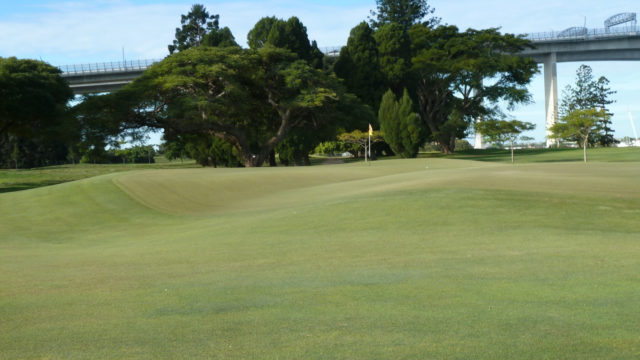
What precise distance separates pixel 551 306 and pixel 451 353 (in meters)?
2.02

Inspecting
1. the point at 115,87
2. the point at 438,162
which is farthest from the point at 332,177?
the point at 115,87

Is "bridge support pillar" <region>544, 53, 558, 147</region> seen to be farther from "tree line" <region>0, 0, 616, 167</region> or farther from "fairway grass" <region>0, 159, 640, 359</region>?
"fairway grass" <region>0, 159, 640, 359</region>

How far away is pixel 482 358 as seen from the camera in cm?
460

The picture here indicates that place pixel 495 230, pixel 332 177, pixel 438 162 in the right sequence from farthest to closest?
1. pixel 438 162
2. pixel 332 177
3. pixel 495 230

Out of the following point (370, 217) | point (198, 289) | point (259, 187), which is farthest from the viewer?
point (259, 187)

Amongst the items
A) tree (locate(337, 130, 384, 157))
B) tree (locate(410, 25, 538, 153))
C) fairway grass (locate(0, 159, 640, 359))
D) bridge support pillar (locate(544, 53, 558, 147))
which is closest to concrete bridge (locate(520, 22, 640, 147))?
bridge support pillar (locate(544, 53, 558, 147))

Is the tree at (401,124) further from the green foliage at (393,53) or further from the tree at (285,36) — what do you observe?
the tree at (285,36)

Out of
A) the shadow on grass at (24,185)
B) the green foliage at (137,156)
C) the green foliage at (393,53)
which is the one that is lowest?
the shadow on grass at (24,185)

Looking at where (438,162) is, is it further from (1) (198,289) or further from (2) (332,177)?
(1) (198,289)

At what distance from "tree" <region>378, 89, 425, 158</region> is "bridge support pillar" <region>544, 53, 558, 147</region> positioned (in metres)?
36.0

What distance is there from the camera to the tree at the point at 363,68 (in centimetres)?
6738

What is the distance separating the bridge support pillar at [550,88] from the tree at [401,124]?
3602 centimetres

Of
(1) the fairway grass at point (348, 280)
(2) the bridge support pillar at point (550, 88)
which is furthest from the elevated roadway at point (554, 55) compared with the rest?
(1) the fairway grass at point (348, 280)

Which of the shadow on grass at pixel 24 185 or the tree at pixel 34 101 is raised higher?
the tree at pixel 34 101
